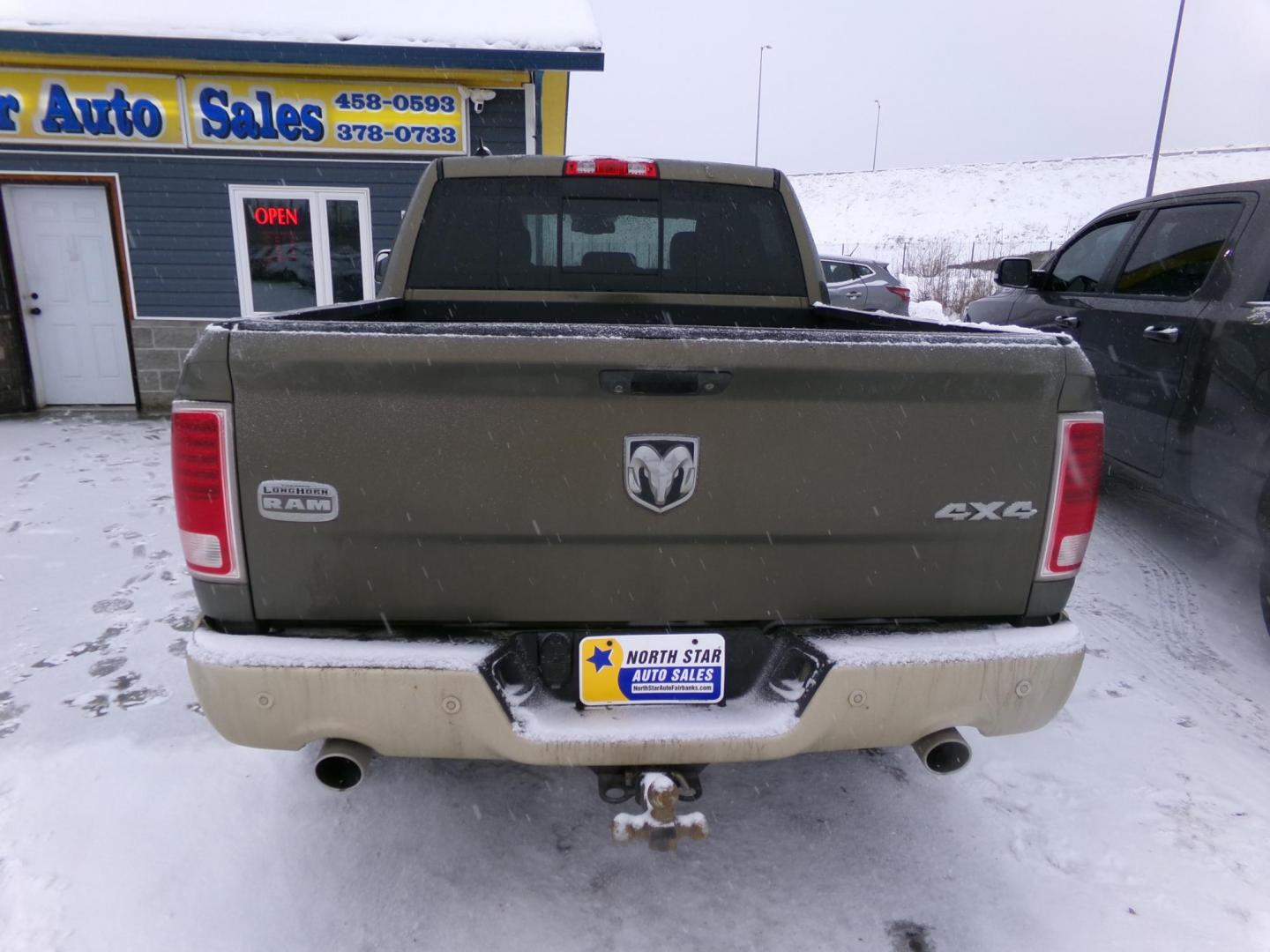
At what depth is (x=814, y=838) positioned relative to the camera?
2592 mm

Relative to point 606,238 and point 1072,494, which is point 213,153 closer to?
point 606,238

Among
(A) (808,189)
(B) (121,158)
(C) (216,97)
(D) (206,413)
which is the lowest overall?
(D) (206,413)

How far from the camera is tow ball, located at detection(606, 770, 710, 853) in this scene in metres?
2.08

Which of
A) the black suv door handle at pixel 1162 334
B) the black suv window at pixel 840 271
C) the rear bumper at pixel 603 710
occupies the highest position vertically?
the black suv window at pixel 840 271

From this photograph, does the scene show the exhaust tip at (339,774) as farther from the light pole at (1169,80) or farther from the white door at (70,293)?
the light pole at (1169,80)

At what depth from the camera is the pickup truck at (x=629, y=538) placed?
71.1 inches

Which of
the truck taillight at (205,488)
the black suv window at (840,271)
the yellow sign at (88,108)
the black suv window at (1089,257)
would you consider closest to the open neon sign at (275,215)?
the yellow sign at (88,108)

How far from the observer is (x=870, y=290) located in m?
14.3

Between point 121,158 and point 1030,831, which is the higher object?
point 121,158

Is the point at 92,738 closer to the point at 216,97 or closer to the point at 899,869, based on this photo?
the point at 899,869

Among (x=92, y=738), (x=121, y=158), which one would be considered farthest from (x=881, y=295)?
(x=92, y=738)

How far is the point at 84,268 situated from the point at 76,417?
1711 millimetres

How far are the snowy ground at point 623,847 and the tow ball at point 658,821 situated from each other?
12.8 inches

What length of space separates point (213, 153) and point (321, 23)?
1.89 m
